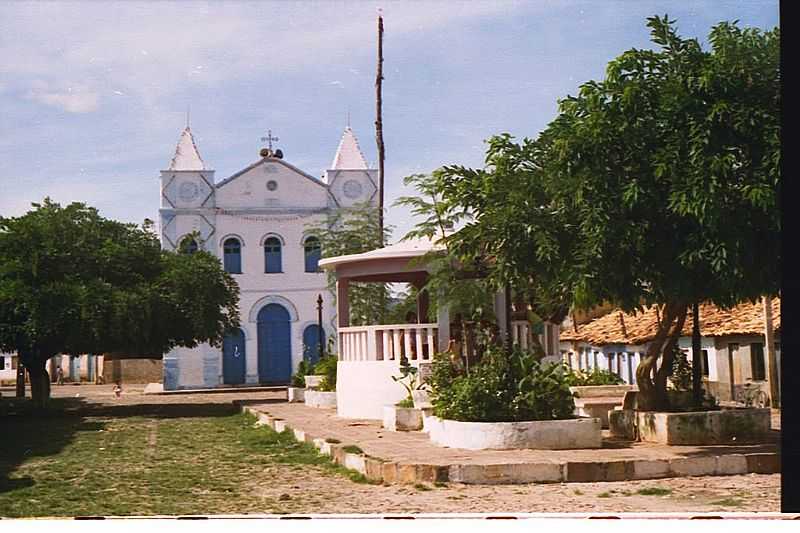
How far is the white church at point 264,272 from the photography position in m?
15.5

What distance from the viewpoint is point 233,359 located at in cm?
1853

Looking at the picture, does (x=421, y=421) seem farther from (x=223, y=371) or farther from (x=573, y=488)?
(x=223, y=371)

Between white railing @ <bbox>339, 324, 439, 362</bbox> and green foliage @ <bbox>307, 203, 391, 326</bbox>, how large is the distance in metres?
3.15

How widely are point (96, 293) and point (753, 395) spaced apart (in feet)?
28.3

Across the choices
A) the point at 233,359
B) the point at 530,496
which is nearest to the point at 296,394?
the point at 233,359

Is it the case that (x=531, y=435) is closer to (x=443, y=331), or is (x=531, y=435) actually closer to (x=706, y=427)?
(x=706, y=427)

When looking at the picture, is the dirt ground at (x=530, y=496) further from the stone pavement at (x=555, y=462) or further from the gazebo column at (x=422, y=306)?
the gazebo column at (x=422, y=306)

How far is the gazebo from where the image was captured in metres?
11.9

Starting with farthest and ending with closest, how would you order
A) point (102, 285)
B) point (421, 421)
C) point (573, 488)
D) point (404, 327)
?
point (102, 285)
point (404, 327)
point (421, 421)
point (573, 488)

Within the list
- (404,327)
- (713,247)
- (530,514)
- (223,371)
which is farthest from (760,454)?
(223,371)

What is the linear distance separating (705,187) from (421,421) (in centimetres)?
428

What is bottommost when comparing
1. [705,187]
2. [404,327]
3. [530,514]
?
[530,514]

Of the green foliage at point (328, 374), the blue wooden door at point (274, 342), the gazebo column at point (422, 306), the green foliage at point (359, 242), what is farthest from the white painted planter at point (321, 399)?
the gazebo column at point (422, 306)

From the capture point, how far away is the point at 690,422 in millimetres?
8891
